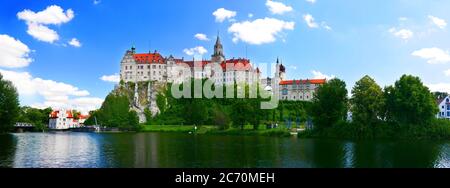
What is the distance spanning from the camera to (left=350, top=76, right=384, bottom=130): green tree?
2270 inches

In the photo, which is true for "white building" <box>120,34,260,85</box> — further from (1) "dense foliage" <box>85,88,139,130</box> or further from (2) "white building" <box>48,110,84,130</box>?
(2) "white building" <box>48,110,84,130</box>

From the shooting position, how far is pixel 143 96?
122375mm

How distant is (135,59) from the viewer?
5098 inches

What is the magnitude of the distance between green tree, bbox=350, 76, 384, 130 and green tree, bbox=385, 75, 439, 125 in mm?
1637

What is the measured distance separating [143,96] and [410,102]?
81.9 metres

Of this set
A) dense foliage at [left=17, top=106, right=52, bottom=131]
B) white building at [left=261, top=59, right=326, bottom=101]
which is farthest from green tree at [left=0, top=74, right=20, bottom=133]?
white building at [left=261, top=59, right=326, bottom=101]

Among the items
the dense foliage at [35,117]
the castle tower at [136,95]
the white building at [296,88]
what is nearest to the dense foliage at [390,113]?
the white building at [296,88]

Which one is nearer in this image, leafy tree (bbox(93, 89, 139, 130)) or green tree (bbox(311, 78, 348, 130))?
green tree (bbox(311, 78, 348, 130))

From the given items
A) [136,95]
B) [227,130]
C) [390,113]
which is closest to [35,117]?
[136,95]

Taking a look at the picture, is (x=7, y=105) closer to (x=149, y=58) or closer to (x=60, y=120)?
Result: (x=60, y=120)

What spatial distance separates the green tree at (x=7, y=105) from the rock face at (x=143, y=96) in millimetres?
47837

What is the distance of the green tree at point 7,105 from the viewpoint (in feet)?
224
